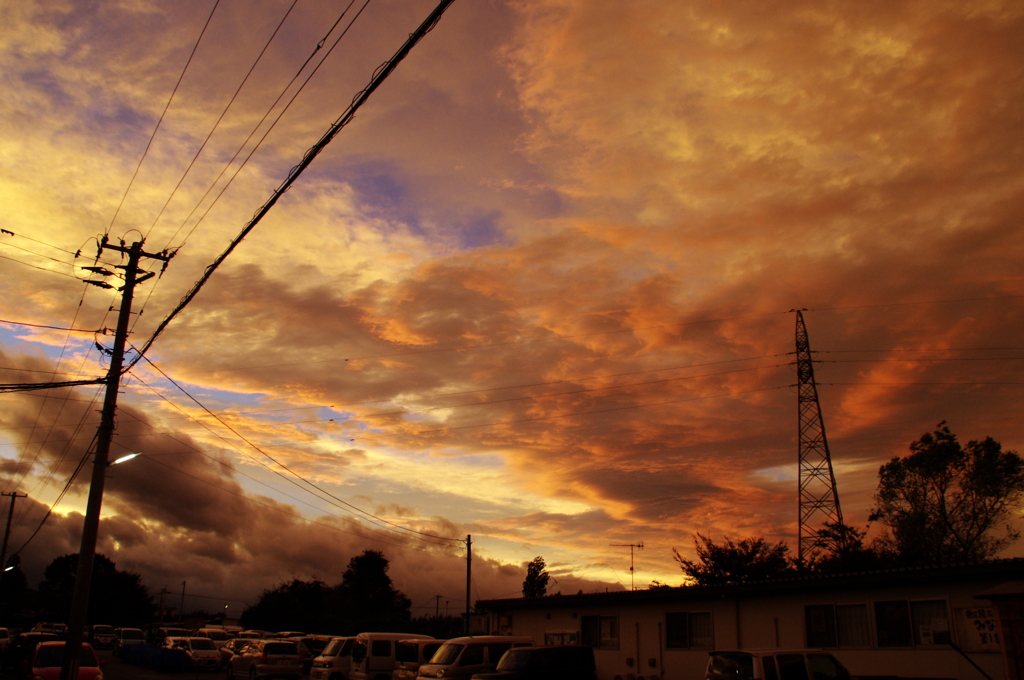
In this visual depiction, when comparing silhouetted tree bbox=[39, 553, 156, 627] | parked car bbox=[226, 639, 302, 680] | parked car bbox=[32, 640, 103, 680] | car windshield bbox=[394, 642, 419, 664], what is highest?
parked car bbox=[32, 640, 103, 680]

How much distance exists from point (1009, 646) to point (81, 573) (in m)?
20.5

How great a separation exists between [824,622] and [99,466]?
64.1ft

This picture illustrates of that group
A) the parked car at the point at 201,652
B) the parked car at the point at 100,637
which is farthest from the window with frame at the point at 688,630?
the parked car at the point at 100,637

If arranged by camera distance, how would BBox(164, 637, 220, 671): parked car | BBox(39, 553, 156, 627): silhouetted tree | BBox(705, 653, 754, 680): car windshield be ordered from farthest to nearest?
BBox(39, 553, 156, 627): silhouetted tree < BBox(164, 637, 220, 671): parked car < BBox(705, 653, 754, 680): car windshield

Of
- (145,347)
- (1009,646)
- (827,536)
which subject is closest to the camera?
(1009,646)

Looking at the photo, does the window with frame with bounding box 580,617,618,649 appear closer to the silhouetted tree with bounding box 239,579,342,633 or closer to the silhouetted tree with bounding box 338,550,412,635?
the silhouetted tree with bounding box 239,579,342,633

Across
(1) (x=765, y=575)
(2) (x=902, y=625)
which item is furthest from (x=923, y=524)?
(2) (x=902, y=625)

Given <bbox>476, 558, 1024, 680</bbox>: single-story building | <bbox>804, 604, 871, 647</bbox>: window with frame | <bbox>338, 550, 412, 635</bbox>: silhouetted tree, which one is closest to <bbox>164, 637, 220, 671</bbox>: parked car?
<bbox>476, 558, 1024, 680</bbox>: single-story building

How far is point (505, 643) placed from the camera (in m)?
21.1

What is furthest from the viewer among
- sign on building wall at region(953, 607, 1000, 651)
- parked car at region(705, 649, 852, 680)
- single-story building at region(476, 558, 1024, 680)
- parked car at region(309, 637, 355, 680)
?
parked car at region(309, 637, 355, 680)

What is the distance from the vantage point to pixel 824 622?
17469 millimetres

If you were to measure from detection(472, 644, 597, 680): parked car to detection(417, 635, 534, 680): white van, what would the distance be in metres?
1.82

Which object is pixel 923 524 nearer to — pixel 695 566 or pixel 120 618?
pixel 695 566

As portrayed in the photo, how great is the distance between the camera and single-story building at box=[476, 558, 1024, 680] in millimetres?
14367
